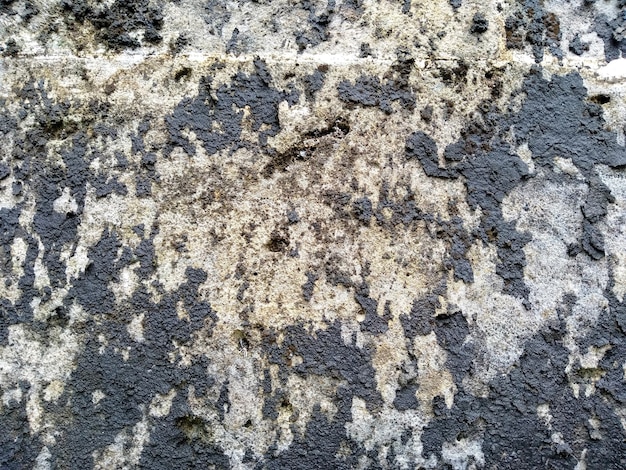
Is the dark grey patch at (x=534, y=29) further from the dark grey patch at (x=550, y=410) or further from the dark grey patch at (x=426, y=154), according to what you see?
the dark grey patch at (x=550, y=410)

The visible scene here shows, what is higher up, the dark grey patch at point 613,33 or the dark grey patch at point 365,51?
the dark grey patch at point 613,33

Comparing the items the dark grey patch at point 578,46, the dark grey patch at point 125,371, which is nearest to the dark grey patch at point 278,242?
the dark grey patch at point 125,371

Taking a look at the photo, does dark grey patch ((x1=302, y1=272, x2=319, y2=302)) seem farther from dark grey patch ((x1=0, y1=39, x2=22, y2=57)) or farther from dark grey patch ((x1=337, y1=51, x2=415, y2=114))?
dark grey patch ((x1=0, y1=39, x2=22, y2=57))

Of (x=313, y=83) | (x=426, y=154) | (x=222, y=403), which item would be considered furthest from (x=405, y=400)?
(x=313, y=83)

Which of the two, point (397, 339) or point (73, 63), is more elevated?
point (73, 63)

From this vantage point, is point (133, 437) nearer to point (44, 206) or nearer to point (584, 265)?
point (44, 206)

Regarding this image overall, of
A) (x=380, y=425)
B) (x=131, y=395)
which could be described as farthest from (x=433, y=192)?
(x=131, y=395)

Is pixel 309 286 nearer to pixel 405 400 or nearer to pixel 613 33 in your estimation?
pixel 405 400

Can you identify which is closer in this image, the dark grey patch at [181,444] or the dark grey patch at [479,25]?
the dark grey patch at [181,444]
